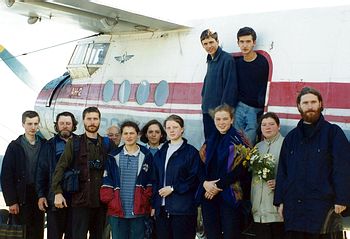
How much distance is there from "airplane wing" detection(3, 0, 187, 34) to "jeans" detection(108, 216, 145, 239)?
12.3ft

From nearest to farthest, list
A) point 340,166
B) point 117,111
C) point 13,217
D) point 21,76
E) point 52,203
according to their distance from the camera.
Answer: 1. point 340,166
2. point 52,203
3. point 13,217
4. point 117,111
5. point 21,76

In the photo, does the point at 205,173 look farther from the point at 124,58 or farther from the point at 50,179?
the point at 124,58

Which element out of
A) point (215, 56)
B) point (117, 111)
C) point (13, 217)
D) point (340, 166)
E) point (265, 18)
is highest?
point (265, 18)

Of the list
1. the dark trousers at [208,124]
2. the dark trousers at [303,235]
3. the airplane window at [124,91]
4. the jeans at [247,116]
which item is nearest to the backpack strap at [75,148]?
the dark trousers at [208,124]

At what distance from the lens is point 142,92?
33.1 feet

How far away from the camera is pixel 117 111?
10.5 meters

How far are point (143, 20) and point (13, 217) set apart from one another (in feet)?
13.1

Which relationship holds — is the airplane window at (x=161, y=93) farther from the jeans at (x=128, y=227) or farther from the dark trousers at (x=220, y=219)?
the dark trousers at (x=220, y=219)

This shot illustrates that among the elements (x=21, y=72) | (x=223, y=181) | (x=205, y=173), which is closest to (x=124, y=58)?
(x=205, y=173)

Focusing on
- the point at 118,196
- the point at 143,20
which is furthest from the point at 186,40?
the point at 118,196

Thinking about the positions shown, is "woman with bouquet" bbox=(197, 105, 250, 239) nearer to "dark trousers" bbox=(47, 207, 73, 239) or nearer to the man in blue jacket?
the man in blue jacket

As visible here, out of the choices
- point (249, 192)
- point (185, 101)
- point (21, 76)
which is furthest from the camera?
point (21, 76)

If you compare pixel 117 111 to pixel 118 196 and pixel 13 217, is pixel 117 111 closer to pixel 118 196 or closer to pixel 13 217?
pixel 13 217

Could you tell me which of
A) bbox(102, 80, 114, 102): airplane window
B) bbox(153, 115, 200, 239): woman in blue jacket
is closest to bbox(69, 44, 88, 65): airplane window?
bbox(102, 80, 114, 102): airplane window
